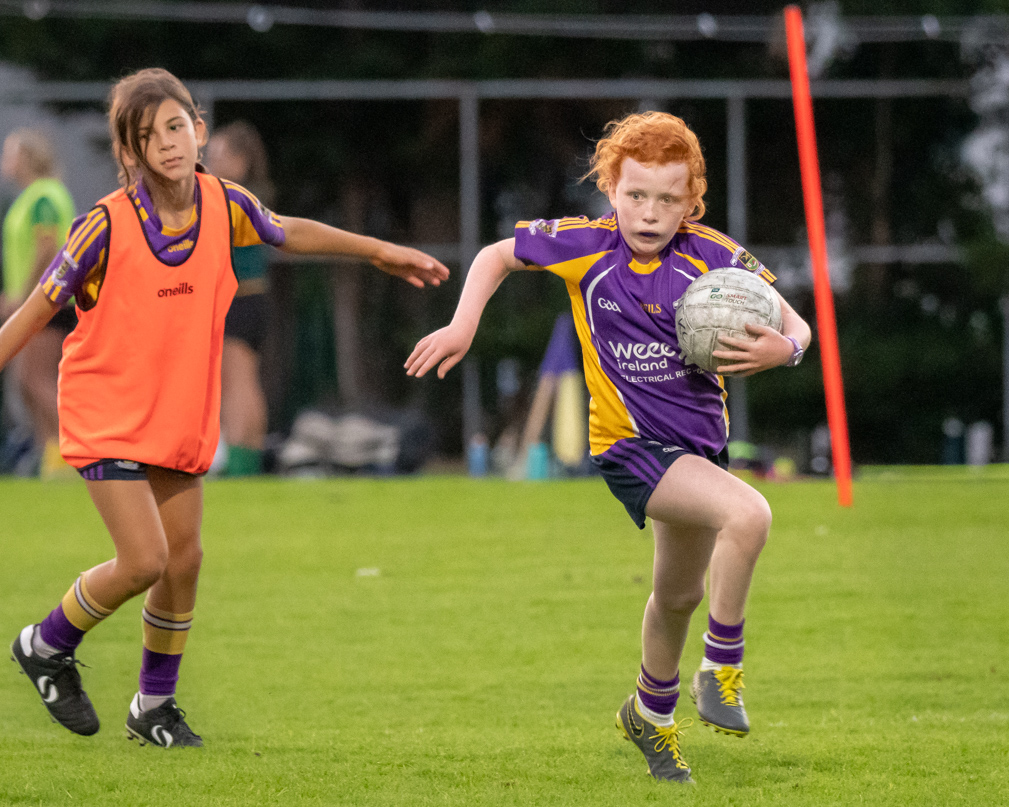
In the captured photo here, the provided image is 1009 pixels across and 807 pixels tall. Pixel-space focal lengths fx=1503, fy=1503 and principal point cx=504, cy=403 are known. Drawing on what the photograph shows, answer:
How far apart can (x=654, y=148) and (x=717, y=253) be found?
13.7 inches

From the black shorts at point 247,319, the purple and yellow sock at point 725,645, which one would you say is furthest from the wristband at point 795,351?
the black shorts at point 247,319

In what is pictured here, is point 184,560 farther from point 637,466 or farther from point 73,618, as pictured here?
point 637,466

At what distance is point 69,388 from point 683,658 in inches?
111

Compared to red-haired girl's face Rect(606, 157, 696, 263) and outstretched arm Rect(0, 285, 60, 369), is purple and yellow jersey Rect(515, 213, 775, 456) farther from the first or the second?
outstretched arm Rect(0, 285, 60, 369)

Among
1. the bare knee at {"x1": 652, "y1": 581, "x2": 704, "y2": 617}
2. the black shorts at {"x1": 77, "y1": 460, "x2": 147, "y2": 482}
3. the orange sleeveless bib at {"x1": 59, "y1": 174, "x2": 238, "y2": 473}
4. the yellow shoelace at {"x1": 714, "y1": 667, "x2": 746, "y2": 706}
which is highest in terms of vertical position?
the orange sleeveless bib at {"x1": 59, "y1": 174, "x2": 238, "y2": 473}

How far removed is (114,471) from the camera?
4.34 m

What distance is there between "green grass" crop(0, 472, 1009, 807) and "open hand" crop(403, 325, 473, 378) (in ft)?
3.71

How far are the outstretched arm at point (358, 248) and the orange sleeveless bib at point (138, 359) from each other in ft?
1.25

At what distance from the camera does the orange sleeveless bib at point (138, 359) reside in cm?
434

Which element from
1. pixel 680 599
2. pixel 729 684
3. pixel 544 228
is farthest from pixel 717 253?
pixel 729 684

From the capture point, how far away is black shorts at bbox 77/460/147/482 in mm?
4340

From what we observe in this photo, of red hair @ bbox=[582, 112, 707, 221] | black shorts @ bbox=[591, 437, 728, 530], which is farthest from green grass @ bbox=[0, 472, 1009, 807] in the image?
red hair @ bbox=[582, 112, 707, 221]

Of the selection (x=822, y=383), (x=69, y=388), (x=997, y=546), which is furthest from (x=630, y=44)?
(x=69, y=388)

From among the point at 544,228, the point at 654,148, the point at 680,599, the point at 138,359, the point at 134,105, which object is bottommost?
the point at 680,599
